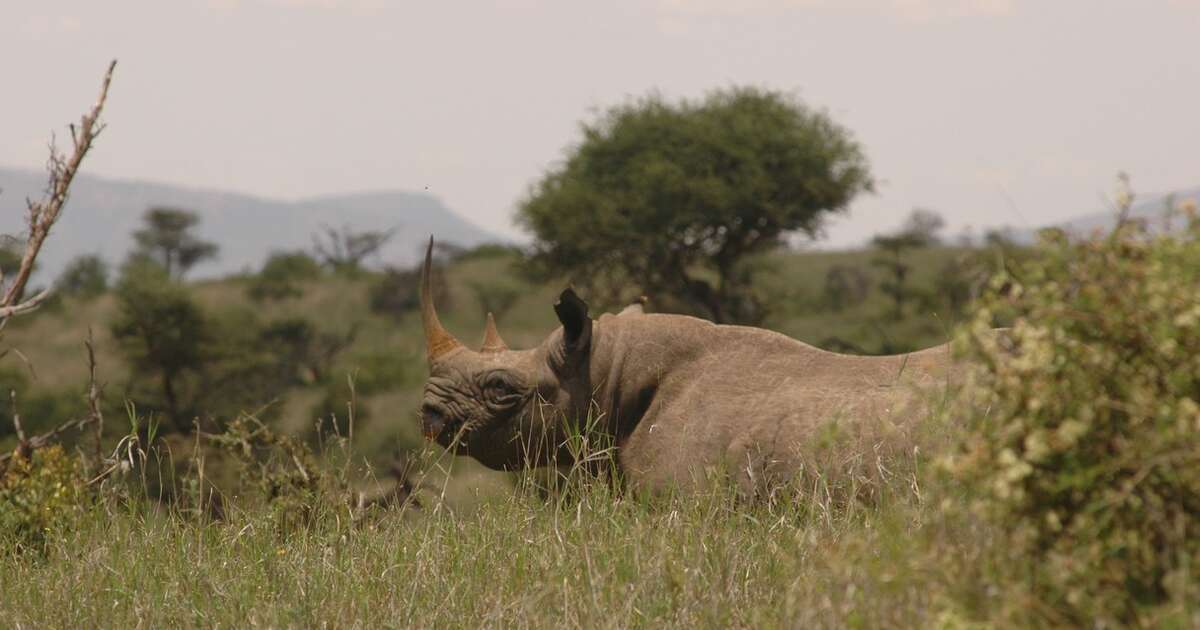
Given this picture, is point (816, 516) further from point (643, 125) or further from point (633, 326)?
point (643, 125)

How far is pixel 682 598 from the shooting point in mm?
4539

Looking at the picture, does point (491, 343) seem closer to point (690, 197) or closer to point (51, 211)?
point (51, 211)

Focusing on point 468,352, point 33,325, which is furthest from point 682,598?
point 33,325

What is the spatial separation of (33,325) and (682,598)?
55.0 meters

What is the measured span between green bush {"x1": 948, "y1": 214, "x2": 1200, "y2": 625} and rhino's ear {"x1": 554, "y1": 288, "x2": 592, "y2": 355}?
4606 millimetres

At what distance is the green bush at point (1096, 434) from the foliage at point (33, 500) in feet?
Answer: 15.1

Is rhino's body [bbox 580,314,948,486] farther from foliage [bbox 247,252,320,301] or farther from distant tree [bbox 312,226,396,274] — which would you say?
distant tree [bbox 312,226,396,274]

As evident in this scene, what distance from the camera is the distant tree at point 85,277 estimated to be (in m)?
59.9

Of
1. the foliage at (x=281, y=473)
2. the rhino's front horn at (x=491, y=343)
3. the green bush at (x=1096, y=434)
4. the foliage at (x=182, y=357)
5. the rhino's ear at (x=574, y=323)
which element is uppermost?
the green bush at (x=1096, y=434)

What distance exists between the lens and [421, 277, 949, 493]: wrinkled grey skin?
6664 millimetres

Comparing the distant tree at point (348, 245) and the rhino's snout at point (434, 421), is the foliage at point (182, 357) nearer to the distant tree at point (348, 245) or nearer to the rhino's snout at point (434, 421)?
the rhino's snout at point (434, 421)

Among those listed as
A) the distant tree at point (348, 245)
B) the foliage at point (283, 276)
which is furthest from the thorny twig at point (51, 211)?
the distant tree at point (348, 245)

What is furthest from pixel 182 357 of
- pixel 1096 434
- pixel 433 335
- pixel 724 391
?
pixel 1096 434

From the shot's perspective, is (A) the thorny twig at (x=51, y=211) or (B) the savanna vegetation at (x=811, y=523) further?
(A) the thorny twig at (x=51, y=211)
